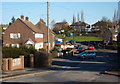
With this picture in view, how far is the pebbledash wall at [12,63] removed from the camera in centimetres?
2453

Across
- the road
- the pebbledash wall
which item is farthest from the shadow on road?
the pebbledash wall

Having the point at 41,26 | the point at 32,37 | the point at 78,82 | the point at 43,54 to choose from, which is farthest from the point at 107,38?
the point at 78,82

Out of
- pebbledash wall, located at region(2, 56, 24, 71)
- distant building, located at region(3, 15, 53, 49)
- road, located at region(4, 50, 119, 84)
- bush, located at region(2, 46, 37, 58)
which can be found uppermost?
distant building, located at region(3, 15, 53, 49)

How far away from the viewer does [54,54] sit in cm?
4497

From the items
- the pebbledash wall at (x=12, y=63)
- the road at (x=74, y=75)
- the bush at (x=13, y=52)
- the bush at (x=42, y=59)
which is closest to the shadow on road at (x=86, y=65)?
the road at (x=74, y=75)

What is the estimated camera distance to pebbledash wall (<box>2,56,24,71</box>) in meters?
24.5

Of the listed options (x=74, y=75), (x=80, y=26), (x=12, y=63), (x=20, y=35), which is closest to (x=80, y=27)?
(x=80, y=26)

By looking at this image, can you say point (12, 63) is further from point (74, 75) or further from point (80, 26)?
point (80, 26)

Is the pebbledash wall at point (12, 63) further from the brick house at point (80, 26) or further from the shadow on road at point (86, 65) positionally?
the brick house at point (80, 26)

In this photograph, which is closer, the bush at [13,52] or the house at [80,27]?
the bush at [13,52]

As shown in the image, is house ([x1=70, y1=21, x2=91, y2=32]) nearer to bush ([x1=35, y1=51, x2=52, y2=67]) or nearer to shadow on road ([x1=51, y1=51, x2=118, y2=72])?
shadow on road ([x1=51, y1=51, x2=118, y2=72])

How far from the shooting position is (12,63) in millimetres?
25594

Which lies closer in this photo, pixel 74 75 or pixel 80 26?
pixel 74 75

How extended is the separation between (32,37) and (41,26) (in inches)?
403
